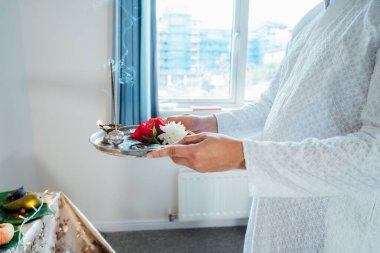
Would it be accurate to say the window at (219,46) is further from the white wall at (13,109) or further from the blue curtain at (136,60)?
the white wall at (13,109)

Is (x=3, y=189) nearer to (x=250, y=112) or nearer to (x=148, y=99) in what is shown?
(x=148, y=99)

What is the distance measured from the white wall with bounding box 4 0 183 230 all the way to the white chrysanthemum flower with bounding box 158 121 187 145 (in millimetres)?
980

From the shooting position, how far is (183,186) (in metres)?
1.78

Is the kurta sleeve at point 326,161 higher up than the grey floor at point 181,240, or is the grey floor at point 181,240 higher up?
the kurta sleeve at point 326,161

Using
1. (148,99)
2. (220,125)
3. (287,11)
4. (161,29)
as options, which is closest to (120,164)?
(148,99)

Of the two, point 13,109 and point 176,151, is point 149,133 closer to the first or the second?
point 176,151

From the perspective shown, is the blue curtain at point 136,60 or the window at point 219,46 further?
the window at point 219,46

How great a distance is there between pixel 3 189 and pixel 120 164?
668 millimetres

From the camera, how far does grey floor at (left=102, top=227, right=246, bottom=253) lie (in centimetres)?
174

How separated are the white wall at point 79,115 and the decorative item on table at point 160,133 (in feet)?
2.91

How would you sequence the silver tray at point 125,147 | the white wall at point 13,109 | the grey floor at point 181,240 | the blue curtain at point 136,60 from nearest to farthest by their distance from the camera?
the silver tray at point 125,147
the white wall at point 13,109
the blue curtain at point 136,60
the grey floor at point 181,240

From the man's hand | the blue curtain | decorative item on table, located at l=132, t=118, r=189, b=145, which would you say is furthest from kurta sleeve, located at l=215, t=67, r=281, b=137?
the blue curtain

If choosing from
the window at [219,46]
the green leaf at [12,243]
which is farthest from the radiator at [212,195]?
the green leaf at [12,243]

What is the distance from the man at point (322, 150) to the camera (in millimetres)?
476
